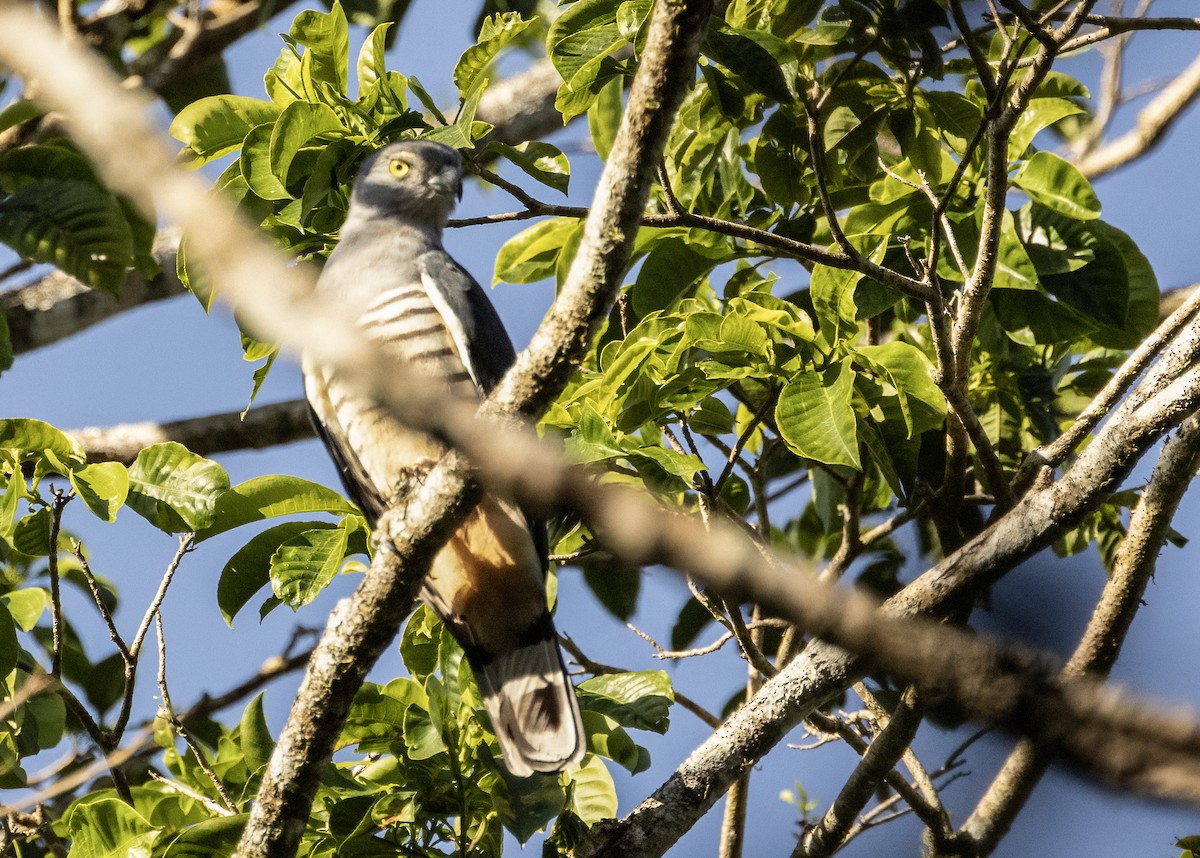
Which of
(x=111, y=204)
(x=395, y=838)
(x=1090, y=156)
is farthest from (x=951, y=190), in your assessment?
(x=1090, y=156)

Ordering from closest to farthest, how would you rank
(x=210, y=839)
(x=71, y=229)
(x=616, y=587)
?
(x=210, y=839)
(x=71, y=229)
(x=616, y=587)

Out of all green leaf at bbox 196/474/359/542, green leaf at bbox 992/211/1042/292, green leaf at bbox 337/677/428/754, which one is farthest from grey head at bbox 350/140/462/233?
green leaf at bbox 992/211/1042/292

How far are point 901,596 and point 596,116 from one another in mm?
1852

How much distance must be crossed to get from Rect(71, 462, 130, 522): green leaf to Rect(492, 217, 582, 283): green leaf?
56.8 inches

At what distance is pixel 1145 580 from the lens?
10.3 ft

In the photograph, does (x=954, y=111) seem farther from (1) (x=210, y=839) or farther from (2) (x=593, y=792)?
(1) (x=210, y=839)

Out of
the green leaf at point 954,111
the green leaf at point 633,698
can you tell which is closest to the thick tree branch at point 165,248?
the green leaf at point 954,111

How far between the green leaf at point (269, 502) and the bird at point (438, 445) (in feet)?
0.71

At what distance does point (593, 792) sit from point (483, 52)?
6.95ft

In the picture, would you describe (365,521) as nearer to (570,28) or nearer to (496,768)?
(496,768)

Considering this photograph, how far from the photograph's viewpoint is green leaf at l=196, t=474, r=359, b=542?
10.6ft

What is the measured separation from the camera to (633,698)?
131 inches

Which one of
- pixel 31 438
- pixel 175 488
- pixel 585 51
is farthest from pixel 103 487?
pixel 585 51

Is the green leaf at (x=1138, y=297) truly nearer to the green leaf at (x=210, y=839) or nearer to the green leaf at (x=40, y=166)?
the green leaf at (x=210, y=839)
